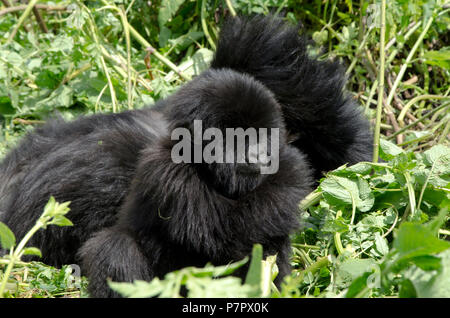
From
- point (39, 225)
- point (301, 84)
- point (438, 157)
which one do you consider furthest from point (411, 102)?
point (39, 225)

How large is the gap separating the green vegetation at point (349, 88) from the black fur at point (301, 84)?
0.19 metres

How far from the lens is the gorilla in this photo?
2.28 meters

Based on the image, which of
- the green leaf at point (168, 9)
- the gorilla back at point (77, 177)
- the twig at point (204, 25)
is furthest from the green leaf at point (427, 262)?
the green leaf at point (168, 9)

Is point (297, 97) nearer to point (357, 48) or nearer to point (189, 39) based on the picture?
point (357, 48)

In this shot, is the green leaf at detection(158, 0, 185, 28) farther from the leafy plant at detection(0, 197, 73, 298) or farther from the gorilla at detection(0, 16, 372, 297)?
the leafy plant at detection(0, 197, 73, 298)

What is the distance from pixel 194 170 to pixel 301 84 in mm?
802

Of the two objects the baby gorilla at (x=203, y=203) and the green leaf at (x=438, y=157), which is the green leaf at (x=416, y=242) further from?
the green leaf at (x=438, y=157)

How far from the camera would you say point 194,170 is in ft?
7.66

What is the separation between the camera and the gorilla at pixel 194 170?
89.7 inches

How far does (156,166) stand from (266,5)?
6.74ft

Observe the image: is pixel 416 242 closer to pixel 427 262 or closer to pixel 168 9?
pixel 427 262

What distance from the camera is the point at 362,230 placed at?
2.38 metres

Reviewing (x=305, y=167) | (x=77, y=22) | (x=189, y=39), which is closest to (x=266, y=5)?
(x=189, y=39)
